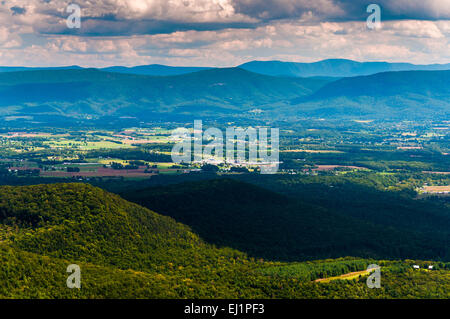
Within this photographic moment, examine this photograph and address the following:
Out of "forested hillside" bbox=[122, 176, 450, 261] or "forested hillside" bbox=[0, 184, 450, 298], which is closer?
"forested hillside" bbox=[0, 184, 450, 298]

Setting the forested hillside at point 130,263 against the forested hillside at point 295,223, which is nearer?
the forested hillside at point 130,263

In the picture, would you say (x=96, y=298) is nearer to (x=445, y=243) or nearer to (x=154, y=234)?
(x=154, y=234)

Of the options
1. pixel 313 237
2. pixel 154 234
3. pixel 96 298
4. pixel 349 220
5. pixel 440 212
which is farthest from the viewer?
pixel 440 212

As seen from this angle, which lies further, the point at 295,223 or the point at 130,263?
the point at 295,223

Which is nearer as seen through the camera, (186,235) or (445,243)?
(186,235)

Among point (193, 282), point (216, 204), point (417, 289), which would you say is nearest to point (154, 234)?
point (193, 282)

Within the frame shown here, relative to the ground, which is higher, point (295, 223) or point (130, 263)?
point (295, 223)
